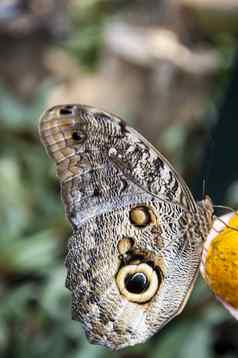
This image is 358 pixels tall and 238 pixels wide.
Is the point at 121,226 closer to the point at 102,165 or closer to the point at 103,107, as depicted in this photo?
the point at 102,165

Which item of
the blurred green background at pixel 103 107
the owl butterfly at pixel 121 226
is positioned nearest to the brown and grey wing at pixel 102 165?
the owl butterfly at pixel 121 226

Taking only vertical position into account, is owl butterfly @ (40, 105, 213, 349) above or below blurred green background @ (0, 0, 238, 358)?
above

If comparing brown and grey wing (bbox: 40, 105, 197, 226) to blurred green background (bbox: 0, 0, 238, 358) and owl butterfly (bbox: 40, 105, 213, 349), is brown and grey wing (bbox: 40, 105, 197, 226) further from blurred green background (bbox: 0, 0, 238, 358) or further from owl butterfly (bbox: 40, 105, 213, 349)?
blurred green background (bbox: 0, 0, 238, 358)

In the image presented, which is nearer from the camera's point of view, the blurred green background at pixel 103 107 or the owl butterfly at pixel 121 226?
the owl butterfly at pixel 121 226

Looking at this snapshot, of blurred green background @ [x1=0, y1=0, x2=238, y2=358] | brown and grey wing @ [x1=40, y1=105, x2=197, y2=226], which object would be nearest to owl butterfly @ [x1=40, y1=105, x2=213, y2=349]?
brown and grey wing @ [x1=40, y1=105, x2=197, y2=226]

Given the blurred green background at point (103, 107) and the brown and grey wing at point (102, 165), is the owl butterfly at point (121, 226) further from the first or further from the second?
the blurred green background at point (103, 107)

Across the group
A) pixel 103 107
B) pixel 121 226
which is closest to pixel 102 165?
pixel 121 226
